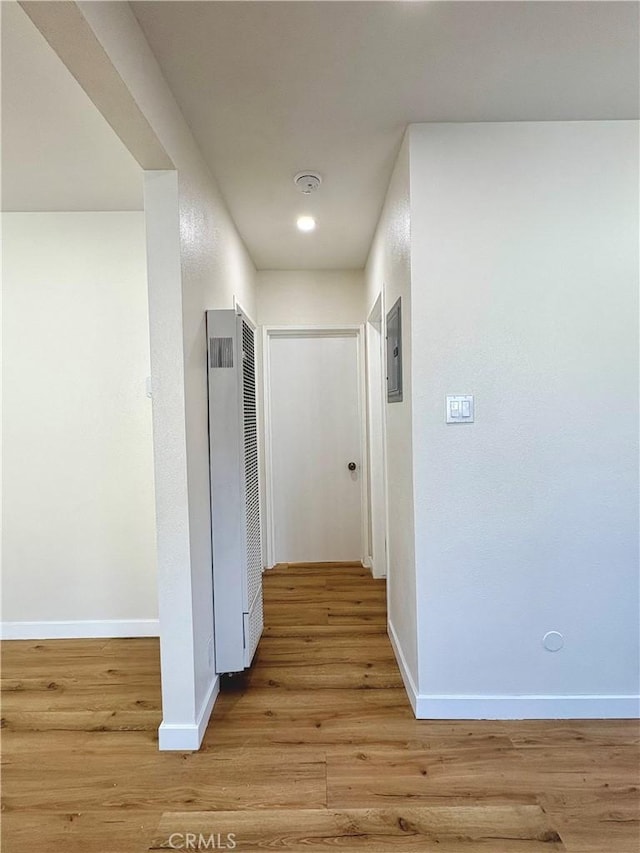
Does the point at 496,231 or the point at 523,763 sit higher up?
the point at 496,231

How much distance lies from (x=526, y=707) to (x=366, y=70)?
261cm

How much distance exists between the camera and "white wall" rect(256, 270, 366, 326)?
3.85m

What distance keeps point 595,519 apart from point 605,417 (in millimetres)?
444

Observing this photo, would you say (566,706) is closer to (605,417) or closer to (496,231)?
(605,417)

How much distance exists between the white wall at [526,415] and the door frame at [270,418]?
195 cm

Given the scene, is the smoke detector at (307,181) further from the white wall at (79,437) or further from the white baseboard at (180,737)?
the white baseboard at (180,737)

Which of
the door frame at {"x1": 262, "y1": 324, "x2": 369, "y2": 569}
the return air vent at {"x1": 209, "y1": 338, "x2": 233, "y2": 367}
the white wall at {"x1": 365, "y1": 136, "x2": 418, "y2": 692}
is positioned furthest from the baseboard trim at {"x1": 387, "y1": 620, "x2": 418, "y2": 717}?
the return air vent at {"x1": 209, "y1": 338, "x2": 233, "y2": 367}

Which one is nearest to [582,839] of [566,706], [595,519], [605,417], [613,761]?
[613,761]

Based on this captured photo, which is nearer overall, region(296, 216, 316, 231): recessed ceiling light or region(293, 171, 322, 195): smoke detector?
region(293, 171, 322, 195): smoke detector

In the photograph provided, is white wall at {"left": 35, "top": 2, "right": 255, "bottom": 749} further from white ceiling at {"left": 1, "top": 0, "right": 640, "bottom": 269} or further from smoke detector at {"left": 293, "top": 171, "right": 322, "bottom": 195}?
smoke detector at {"left": 293, "top": 171, "right": 322, "bottom": 195}

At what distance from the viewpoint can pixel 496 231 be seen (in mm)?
1894

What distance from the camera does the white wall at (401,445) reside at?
1.97 meters

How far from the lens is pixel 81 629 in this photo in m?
2.75

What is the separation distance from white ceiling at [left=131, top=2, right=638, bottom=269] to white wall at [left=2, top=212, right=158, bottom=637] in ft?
3.47
